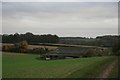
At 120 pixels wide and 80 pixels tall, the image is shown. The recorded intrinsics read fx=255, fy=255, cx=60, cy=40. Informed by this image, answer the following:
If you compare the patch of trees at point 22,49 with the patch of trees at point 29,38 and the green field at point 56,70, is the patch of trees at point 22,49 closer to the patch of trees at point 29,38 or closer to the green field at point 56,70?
the patch of trees at point 29,38

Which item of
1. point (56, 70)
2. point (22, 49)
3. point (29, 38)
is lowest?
point (56, 70)

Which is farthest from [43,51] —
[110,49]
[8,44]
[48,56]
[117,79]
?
[117,79]

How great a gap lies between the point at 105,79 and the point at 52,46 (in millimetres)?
50249

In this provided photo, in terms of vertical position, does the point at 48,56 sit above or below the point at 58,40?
below

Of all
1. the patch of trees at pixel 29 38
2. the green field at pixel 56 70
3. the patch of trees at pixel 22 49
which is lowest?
the green field at pixel 56 70

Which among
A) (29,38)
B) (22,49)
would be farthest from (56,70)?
(22,49)

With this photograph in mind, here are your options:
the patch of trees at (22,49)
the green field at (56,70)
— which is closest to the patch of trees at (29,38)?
the patch of trees at (22,49)

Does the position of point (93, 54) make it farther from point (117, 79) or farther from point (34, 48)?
point (117, 79)

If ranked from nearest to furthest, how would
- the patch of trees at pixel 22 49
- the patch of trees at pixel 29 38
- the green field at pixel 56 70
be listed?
1. the green field at pixel 56 70
2. the patch of trees at pixel 29 38
3. the patch of trees at pixel 22 49

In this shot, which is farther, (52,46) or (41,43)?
(52,46)

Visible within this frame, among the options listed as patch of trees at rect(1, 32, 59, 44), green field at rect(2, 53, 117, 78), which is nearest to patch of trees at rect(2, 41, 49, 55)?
patch of trees at rect(1, 32, 59, 44)

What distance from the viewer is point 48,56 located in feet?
208

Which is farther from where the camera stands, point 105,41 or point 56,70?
point 105,41

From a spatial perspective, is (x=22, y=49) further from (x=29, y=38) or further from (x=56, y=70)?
(x=56, y=70)
